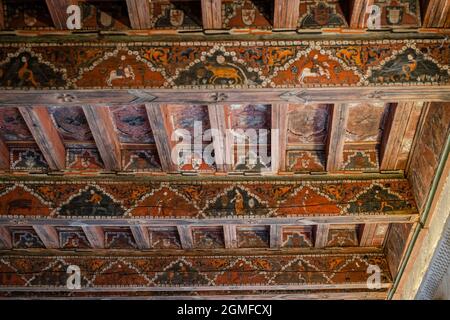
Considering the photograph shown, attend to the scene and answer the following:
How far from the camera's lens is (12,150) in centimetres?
707

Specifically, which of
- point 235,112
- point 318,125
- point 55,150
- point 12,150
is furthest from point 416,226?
point 12,150

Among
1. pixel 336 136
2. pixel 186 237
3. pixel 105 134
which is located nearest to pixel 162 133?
pixel 105 134

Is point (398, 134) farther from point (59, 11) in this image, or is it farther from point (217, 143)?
point (59, 11)

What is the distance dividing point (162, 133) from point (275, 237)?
9.99ft

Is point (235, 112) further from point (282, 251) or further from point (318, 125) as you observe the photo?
point (282, 251)

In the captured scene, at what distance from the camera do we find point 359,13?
5.02 m

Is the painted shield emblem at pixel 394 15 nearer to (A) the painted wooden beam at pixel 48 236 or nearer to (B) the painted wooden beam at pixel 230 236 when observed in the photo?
(B) the painted wooden beam at pixel 230 236

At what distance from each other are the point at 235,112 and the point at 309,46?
138 cm

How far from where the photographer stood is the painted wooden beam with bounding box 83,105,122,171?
6133 millimetres

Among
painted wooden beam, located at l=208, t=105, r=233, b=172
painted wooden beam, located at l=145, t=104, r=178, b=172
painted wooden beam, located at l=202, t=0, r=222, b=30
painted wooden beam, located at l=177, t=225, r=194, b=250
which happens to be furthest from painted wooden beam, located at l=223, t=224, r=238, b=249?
painted wooden beam, located at l=202, t=0, r=222, b=30

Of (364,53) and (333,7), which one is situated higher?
(333,7)

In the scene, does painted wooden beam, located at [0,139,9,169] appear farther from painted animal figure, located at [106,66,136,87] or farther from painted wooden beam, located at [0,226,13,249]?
painted animal figure, located at [106,66,136,87]

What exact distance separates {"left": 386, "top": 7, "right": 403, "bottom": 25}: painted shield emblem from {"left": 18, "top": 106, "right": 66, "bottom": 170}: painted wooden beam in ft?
11.8

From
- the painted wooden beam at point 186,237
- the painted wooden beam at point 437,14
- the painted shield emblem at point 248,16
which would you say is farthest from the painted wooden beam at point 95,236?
the painted wooden beam at point 437,14
